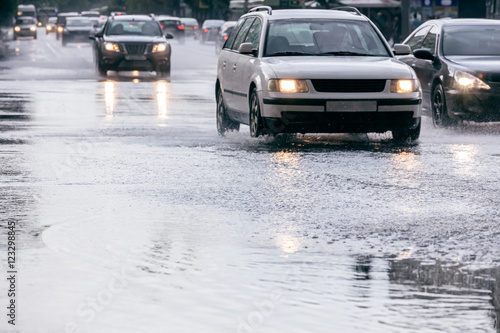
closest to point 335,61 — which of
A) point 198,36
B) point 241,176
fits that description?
point 241,176

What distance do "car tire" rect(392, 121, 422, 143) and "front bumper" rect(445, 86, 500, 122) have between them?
1851 millimetres

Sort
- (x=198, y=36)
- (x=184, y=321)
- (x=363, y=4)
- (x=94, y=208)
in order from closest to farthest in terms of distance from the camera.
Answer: (x=184, y=321) < (x=94, y=208) < (x=363, y=4) < (x=198, y=36)

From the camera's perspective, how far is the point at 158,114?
18.7m

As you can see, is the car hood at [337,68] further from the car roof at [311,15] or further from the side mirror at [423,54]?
the side mirror at [423,54]

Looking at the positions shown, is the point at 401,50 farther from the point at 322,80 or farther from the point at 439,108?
the point at 439,108

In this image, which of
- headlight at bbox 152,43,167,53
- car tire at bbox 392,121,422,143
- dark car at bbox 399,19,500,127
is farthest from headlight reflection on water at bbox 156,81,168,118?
car tire at bbox 392,121,422,143

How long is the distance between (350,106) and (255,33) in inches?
84.1

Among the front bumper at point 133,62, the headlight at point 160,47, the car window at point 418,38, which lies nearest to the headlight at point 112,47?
the front bumper at point 133,62

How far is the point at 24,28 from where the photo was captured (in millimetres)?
83562

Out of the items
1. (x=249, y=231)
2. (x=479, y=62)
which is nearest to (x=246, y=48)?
(x=479, y=62)

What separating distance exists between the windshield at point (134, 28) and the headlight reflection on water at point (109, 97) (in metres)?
4.26

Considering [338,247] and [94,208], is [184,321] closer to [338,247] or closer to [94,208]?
[338,247]

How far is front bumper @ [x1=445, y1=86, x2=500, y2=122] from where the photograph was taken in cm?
1592

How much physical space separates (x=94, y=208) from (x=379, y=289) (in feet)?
11.0
